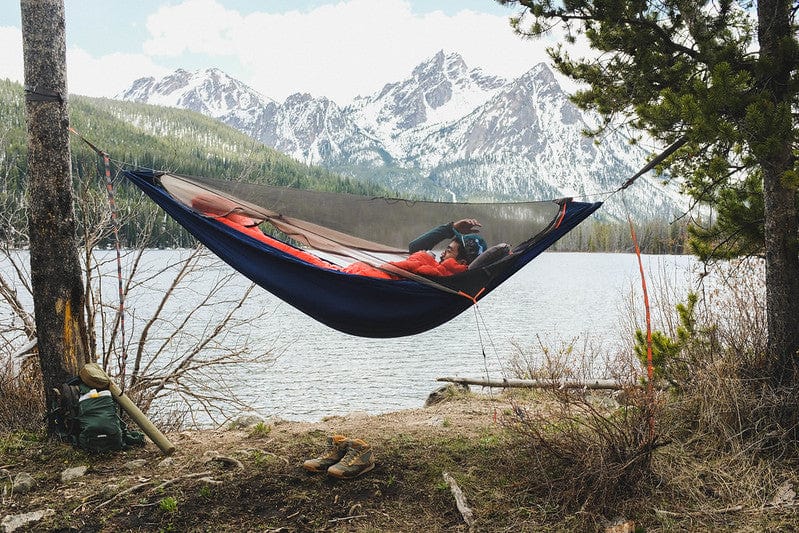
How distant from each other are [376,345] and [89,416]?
9.52 metres

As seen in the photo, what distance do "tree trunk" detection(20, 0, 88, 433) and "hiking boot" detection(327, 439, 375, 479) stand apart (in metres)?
1.36

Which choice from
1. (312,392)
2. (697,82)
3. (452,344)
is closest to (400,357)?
(452,344)

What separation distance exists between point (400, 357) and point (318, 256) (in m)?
8.24

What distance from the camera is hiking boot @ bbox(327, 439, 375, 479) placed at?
2418 mm

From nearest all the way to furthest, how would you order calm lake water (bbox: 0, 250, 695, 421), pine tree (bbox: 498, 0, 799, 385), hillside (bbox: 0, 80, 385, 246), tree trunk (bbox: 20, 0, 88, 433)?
pine tree (bbox: 498, 0, 799, 385)
tree trunk (bbox: 20, 0, 88, 433)
hillside (bbox: 0, 80, 385, 246)
calm lake water (bbox: 0, 250, 695, 421)

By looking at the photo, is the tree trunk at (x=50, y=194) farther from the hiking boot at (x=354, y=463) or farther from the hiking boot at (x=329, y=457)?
the hiking boot at (x=354, y=463)

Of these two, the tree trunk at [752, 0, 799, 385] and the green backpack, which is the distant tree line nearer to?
the green backpack

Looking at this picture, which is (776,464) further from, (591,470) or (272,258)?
(272,258)

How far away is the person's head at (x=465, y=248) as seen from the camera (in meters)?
2.80

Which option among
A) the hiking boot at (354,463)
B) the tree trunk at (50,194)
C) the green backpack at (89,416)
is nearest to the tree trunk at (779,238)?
the hiking boot at (354,463)

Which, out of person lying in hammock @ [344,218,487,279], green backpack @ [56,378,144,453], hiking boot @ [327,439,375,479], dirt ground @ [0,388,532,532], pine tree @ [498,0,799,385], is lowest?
dirt ground @ [0,388,532,532]

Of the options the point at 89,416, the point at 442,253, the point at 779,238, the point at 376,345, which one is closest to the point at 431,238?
the point at 442,253

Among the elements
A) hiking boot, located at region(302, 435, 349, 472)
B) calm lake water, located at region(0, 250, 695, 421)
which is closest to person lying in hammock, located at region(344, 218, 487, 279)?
hiking boot, located at region(302, 435, 349, 472)

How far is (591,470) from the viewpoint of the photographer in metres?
2.21
